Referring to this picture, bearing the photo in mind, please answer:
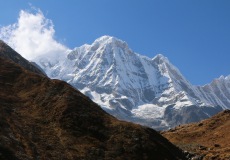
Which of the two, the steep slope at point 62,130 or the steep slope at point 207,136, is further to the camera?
the steep slope at point 207,136

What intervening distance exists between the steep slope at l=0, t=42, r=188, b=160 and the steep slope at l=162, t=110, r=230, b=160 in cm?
1412

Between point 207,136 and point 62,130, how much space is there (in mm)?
47565

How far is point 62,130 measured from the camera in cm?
5872

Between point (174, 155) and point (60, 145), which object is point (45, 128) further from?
point (174, 155)

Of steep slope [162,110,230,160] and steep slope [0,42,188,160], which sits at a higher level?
steep slope [162,110,230,160]

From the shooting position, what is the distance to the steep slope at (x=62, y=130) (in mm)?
51844

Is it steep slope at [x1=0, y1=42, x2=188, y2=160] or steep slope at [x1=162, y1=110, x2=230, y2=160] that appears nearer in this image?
steep slope at [x1=0, y1=42, x2=188, y2=160]

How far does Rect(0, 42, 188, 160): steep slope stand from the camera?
170ft

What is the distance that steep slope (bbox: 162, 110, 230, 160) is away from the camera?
78750 millimetres

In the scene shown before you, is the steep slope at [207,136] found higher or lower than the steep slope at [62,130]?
higher

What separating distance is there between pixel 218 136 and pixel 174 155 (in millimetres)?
34406

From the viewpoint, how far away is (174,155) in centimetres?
6181

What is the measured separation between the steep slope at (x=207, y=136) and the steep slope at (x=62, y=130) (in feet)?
46.3

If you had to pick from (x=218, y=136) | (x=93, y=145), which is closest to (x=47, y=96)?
(x=93, y=145)
